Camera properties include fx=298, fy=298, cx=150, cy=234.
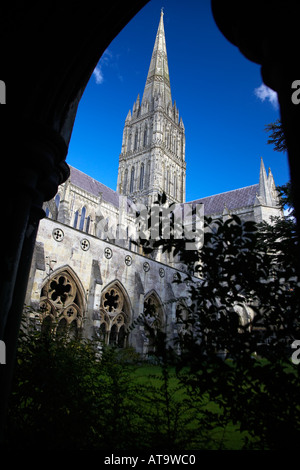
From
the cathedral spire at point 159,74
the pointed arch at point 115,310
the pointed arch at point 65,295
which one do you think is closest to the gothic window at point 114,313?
the pointed arch at point 115,310

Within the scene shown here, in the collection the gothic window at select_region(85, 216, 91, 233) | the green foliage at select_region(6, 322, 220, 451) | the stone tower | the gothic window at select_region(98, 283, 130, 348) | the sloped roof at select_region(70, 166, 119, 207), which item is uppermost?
the stone tower

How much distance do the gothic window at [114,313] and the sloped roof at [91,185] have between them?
1714 centimetres

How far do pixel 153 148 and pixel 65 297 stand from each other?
34.2 metres

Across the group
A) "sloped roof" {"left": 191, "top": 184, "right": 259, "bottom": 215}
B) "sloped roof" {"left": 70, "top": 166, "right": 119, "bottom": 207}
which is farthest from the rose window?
"sloped roof" {"left": 191, "top": 184, "right": 259, "bottom": 215}

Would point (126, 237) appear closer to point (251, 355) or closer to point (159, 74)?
point (251, 355)

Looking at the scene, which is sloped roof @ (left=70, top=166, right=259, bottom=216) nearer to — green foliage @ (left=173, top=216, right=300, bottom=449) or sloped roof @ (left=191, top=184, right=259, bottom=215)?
sloped roof @ (left=191, top=184, right=259, bottom=215)

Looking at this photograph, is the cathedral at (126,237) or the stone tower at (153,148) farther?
the stone tower at (153,148)

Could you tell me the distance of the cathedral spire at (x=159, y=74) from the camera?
49.6m

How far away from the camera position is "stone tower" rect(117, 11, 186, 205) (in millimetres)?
42625

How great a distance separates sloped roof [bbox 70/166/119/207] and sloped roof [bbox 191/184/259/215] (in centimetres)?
1192

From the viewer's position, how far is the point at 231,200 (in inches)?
1517

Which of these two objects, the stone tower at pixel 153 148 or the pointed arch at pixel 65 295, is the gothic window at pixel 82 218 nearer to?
the stone tower at pixel 153 148

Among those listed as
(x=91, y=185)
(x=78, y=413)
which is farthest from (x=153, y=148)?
(x=78, y=413)
